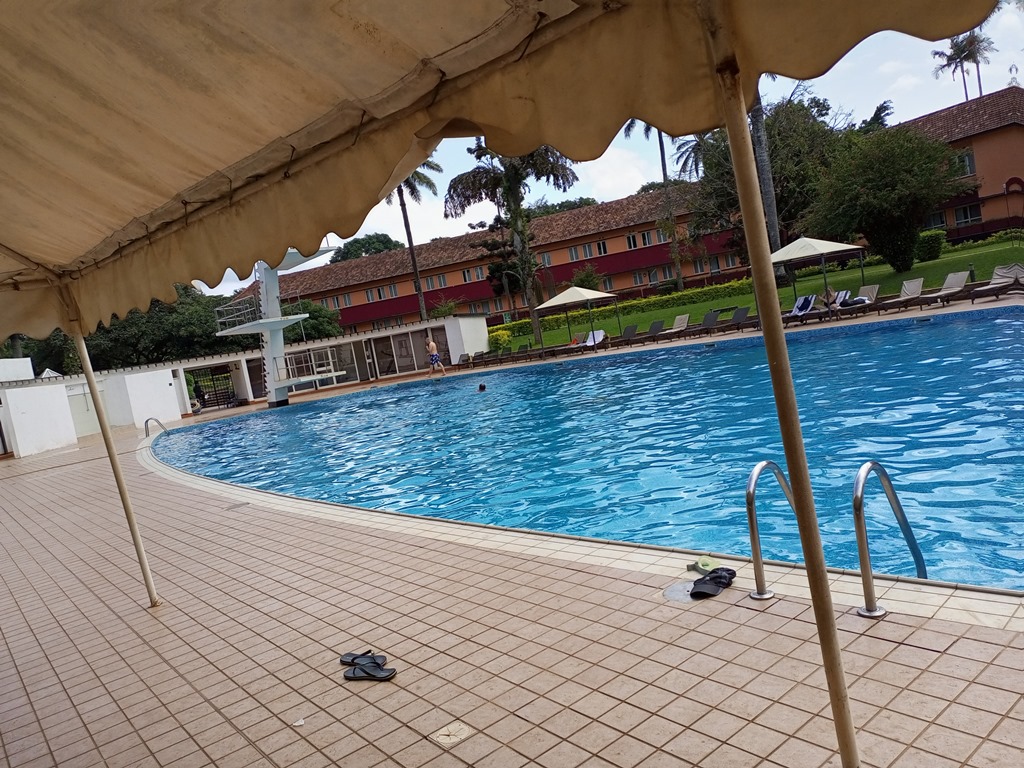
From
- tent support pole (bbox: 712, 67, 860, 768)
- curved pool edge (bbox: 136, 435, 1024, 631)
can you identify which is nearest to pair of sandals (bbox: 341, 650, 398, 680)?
curved pool edge (bbox: 136, 435, 1024, 631)

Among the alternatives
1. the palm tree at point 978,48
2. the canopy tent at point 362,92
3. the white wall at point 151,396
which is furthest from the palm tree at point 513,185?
the palm tree at point 978,48

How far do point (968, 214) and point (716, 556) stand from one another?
39190 millimetres

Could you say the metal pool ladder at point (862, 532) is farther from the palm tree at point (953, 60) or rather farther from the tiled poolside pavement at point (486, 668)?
the palm tree at point (953, 60)

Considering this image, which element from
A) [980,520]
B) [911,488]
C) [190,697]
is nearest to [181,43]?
[190,697]

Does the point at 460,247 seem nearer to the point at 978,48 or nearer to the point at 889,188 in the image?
the point at 889,188

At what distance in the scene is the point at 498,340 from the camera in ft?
119

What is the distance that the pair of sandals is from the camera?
389cm

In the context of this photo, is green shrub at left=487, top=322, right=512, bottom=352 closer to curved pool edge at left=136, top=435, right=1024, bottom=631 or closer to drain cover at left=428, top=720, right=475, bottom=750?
curved pool edge at left=136, top=435, right=1024, bottom=631

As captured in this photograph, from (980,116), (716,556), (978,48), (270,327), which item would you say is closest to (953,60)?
(978,48)

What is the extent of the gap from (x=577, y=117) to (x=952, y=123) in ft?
146

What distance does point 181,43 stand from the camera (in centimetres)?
210

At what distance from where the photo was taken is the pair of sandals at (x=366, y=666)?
3889 mm

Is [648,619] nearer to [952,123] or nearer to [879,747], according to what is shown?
[879,747]

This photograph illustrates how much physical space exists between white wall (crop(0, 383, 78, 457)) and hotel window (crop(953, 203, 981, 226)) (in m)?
41.1
